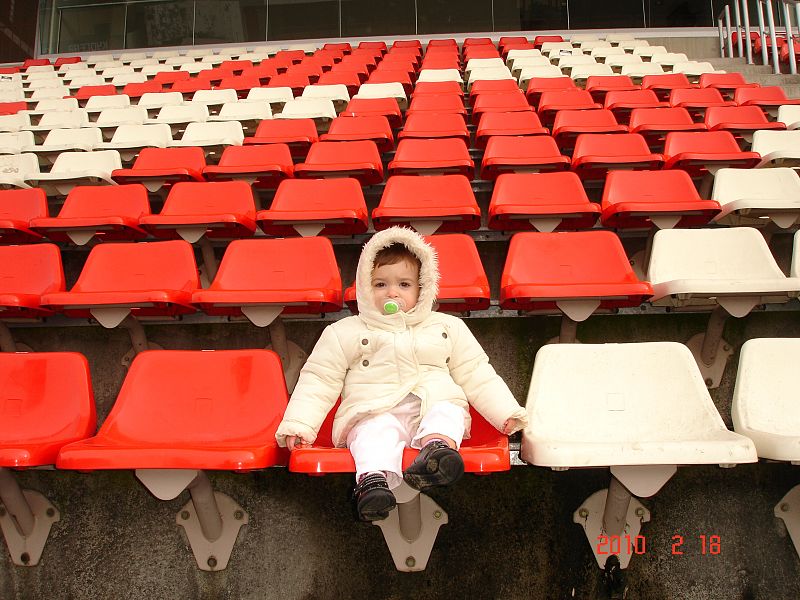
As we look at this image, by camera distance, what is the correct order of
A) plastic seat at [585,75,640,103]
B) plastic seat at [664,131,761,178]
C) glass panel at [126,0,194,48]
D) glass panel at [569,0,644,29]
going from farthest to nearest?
glass panel at [126,0,194,48] → glass panel at [569,0,644,29] → plastic seat at [585,75,640,103] → plastic seat at [664,131,761,178]

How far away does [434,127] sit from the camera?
3428 mm

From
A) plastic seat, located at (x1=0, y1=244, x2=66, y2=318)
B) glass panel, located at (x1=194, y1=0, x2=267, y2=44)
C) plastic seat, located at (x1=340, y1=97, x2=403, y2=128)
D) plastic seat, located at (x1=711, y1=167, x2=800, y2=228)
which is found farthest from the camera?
glass panel, located at (x1=194, y1=0, x2=267, y2=44)

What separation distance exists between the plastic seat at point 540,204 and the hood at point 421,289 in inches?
29.9

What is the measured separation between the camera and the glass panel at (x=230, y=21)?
8203 millimetres

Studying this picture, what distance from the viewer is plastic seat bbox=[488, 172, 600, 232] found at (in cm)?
216

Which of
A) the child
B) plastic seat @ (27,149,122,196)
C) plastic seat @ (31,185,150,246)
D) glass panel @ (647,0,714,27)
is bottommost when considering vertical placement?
the child

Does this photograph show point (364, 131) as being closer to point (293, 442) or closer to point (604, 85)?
point (604, 85)

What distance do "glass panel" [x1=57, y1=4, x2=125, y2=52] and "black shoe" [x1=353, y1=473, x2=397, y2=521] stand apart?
30.6ft

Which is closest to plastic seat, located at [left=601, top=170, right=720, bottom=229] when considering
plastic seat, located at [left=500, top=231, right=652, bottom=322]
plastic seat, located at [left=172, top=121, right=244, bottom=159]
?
plastic seat, located at [left=500, top=231, right=652, bottom=322]

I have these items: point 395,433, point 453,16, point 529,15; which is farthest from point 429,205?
point 529,15

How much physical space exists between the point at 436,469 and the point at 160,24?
30.4 ft

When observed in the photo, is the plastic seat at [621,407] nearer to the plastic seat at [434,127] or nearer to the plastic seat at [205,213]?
the plastic seat at [205,213]

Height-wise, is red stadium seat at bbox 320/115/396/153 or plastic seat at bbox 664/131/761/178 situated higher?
red stadium seat at bbox 320/115/396/153

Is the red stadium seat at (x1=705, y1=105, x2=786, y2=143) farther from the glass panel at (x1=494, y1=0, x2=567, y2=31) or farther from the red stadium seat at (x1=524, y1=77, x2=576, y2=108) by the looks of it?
the glass panel at (x1=494, y1=0, x2=567, y2=31)
